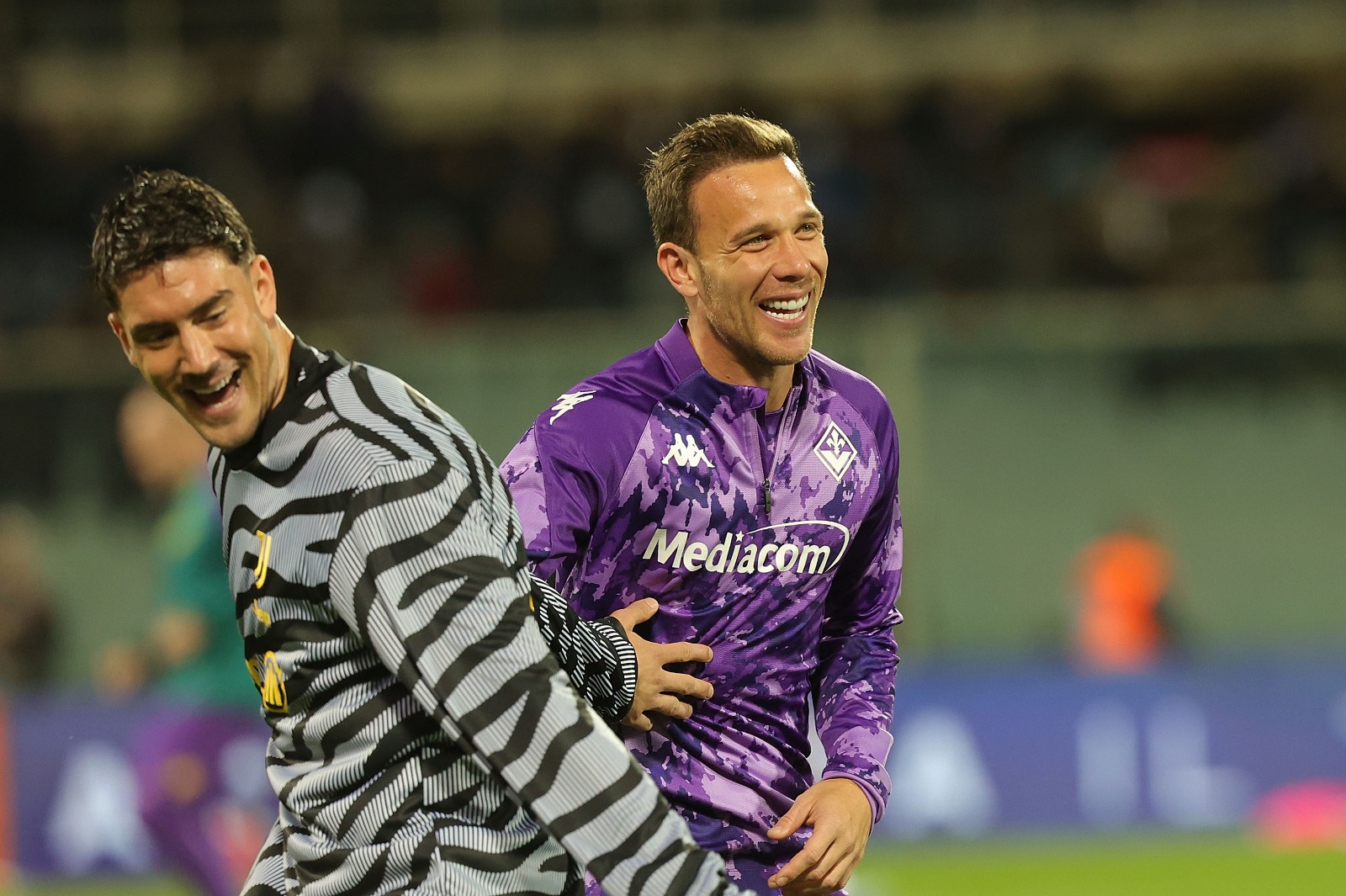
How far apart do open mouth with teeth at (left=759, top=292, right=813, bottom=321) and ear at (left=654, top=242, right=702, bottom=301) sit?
17cm

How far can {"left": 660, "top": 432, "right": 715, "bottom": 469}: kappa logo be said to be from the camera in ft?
11.6

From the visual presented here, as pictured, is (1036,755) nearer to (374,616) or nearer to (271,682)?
(271,682)

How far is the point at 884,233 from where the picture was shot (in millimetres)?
13398

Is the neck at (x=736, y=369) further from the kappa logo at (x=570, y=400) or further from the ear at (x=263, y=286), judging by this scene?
the ear at (x=263, y=286)

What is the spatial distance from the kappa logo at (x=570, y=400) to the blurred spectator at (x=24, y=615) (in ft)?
24.3

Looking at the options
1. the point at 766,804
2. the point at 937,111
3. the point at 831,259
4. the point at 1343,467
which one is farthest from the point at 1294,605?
the point at 766,804

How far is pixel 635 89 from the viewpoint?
16.8m

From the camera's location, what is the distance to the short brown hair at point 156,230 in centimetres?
272

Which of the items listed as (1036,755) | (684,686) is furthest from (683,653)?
(1036,755)

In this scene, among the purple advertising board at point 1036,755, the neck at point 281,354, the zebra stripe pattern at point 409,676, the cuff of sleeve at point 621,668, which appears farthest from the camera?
the purple advertising board at point 1036,755

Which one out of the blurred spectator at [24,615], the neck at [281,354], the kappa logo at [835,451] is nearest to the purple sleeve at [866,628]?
the kappa logo at [835,451]

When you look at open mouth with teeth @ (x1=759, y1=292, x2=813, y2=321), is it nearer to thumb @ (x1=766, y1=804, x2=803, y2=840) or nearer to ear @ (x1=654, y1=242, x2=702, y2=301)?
ear @ (x1=654, y1=242, x2=702, y2=301)

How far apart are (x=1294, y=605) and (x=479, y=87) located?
962cm

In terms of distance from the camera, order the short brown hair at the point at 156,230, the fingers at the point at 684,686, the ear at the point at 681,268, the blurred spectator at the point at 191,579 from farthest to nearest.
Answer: the blurred spectator at the point at 191,579 < the ear at the point at 681,268 < the fingers at the point at 684,686 < the short brown hair at the point at 156,230
